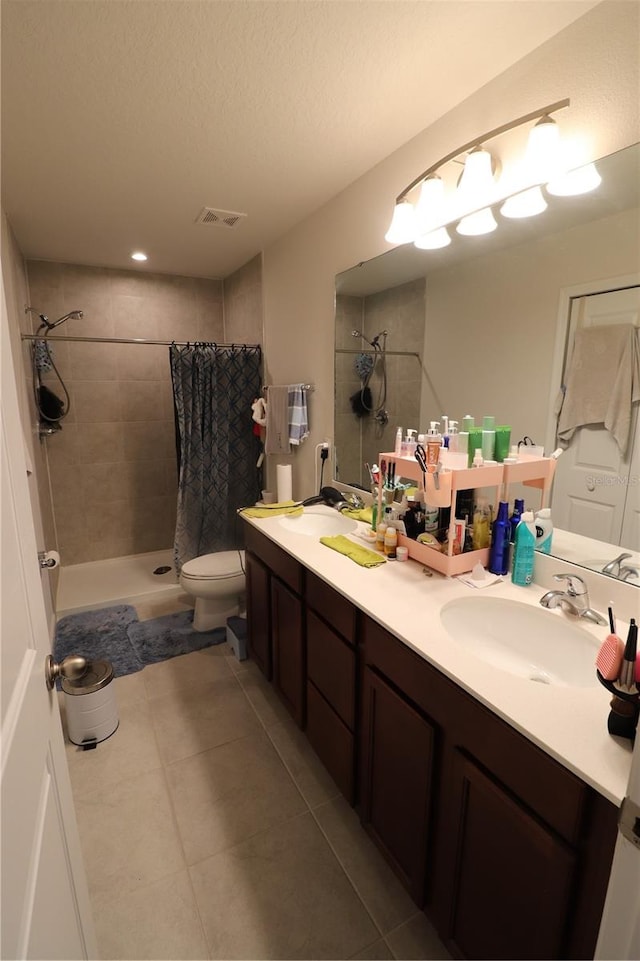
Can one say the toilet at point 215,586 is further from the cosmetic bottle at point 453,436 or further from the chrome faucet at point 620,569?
the chrome faucet at point 620,569

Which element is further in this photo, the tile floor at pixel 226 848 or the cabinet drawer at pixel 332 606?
the cabinet drawer at pixel 332 606

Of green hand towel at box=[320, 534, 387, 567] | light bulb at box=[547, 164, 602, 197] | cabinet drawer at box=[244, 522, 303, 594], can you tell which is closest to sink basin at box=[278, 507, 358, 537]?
cabinet drawer at box=[244, 522, 303, 594]

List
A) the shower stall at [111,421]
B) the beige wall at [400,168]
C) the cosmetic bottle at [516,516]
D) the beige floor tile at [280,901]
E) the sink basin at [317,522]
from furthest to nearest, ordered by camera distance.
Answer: the shower stall at [111,421] < the sink basin at [317,522] < the cosmetic bottle at [516,516] < the beige floor tile at [280,901] < the beige wall at [400,168]

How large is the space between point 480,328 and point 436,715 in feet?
4.15

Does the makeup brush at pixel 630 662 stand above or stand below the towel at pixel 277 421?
below

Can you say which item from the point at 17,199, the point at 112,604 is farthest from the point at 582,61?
the point at 112,604

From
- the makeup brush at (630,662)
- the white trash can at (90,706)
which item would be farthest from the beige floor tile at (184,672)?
the makeup brush at (630,662)

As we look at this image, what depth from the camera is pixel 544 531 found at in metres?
1.38

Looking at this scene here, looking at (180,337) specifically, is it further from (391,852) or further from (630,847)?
(630,847)

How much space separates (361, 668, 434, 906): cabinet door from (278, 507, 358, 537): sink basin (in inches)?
34.4

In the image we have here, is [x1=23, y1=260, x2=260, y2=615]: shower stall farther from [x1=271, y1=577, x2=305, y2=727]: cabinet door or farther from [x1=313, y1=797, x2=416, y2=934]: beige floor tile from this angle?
[x1=313, y1=797, x2=416, y2=934]: beige floor tile

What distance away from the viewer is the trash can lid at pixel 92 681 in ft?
5.98

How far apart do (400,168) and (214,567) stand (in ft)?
7.26

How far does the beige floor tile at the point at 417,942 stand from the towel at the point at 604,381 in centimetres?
143
